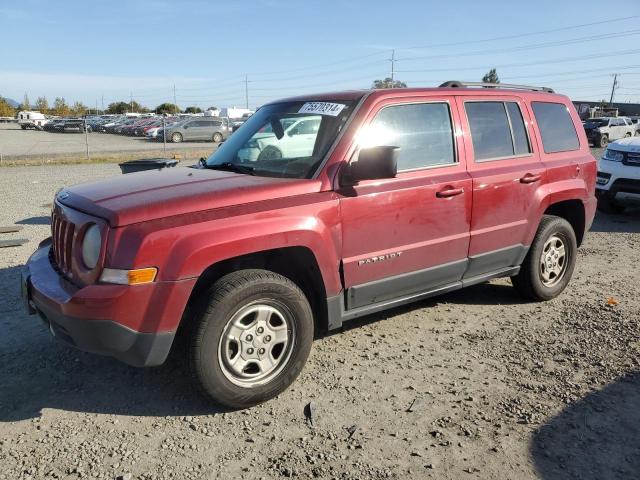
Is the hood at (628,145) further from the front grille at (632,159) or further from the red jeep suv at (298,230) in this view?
the red jeep suv at (298,230)

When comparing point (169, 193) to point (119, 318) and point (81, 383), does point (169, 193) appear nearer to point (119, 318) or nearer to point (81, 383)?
point (119, 318)

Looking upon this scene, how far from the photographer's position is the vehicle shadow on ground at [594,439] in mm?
2729

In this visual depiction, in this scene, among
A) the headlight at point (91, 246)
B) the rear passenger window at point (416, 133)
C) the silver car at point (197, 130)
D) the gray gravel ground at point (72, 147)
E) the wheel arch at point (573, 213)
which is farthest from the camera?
the silver car at point (197, 130)

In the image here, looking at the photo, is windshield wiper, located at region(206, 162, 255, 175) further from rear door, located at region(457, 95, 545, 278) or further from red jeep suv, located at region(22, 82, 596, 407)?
rear door, located at region(457, 95, 545, 278)

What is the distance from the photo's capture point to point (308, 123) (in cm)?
399

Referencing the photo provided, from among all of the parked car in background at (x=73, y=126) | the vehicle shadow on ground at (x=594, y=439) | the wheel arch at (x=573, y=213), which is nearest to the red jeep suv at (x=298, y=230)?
the wheel arch at (x=573, y=213)

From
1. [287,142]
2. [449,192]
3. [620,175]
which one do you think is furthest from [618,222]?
[287,142]

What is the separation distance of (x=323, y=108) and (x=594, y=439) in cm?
273

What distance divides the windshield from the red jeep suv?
0.02 metres

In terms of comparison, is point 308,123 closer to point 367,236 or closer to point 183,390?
point 367,236

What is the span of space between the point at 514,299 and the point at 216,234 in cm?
338

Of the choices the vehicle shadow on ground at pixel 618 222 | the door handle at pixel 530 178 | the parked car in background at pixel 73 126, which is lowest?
the vehicle shadow on ground at pixel 618 222

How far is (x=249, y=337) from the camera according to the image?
10.7ft

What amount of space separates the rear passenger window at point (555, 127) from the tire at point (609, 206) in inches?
190
